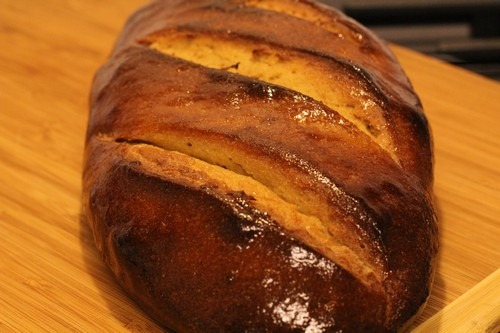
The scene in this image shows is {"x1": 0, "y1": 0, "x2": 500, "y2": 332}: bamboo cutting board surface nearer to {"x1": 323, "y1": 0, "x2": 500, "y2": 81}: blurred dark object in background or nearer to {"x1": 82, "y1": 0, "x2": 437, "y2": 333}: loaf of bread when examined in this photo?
{"x1": 82, "y1": 0, "x2": 437, "y2": 333}: loaf of bread

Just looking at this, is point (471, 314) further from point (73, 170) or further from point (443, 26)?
point (443, 26)

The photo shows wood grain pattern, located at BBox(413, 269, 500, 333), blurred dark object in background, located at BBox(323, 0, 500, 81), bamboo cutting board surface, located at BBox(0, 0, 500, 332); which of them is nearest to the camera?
wood grain pattern, located at BBox(413, 269, 500, 333)

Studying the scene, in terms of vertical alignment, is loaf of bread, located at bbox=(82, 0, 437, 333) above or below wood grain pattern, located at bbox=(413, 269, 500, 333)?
above

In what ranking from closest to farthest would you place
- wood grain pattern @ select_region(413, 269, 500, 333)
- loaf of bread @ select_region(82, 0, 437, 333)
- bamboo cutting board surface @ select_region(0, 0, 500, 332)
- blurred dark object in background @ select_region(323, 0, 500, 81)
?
loaf of bread @ select_region(82, 0, 437, 333) → wood grain pattern @ select_region(413, 269, 500, 333) → bamboo cutting board surface @ select_region(0, 0, 500, 332) → blurred dark object in background @ select_region(323, 0, 500, 81)

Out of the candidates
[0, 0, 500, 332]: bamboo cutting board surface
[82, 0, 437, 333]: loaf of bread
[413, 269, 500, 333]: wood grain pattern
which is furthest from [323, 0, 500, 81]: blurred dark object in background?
[413, 269, 500, 333]: wood grain pattern

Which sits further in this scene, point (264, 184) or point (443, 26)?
point (443, 26)

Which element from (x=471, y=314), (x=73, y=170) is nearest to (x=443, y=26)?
(x=73, y=170)

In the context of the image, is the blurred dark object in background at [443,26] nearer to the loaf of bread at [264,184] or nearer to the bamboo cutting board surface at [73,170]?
the bamboo cutting board surface at [73,170]

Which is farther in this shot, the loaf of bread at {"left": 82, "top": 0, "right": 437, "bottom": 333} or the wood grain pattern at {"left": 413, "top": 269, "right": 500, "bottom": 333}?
the wood grain pattern at {"left": 413, "top": 269, "right": 500, "bottom": 333}
